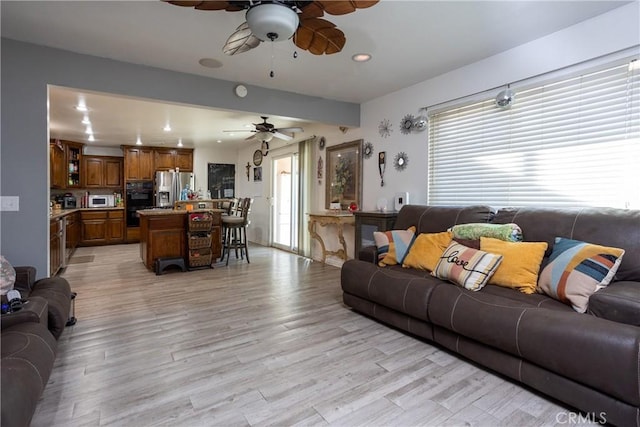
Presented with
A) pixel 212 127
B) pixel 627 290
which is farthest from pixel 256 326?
pixel 212 127

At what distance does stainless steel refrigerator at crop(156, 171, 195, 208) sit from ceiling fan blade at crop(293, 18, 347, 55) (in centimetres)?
681

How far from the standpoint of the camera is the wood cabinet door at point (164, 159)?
830 cm

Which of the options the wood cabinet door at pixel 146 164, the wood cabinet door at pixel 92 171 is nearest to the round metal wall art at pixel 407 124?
the wood cabinet door at pixel 146 164

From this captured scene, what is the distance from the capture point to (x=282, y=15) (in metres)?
1.77

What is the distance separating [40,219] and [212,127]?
3563mm

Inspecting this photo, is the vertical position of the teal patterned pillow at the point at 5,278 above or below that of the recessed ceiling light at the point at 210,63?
below

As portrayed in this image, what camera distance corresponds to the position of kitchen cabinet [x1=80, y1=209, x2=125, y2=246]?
24.8 ft

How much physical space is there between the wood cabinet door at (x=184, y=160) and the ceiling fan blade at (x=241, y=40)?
685cm

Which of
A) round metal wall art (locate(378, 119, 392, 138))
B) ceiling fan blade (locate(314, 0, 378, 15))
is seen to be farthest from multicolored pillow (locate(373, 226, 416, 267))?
ceiling fan blade (locate(314, 0, 378, 15))

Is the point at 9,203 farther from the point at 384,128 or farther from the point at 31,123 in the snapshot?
the point at 384,128

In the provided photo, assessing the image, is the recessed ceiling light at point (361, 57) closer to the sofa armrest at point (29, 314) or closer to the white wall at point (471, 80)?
the white wall at point (471, 80)

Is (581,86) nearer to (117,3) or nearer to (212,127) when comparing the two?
(117,3)

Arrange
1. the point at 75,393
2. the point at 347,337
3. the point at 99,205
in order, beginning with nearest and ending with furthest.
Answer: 1. the point at 75,393
2. the point at 347,337
3. the point at 99,205

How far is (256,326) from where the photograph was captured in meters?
2.92
